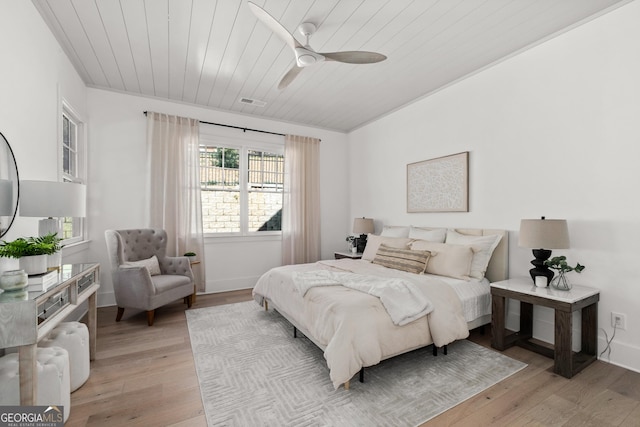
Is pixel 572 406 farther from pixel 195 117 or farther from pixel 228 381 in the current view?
pixel 195 117

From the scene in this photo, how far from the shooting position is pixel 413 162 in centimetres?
432

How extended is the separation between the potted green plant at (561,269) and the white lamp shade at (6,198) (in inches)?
164

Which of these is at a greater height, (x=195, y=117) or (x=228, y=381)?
(x=195, y=117)

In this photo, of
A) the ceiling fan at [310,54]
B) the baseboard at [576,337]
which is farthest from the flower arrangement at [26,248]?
the baseboard at [576,337]

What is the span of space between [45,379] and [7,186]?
1277 millimetres

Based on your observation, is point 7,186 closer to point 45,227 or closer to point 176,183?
point 45,227

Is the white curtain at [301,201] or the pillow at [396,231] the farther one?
the white curtain at [301,201]

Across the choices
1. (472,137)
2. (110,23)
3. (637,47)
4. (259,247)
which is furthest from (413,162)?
(110,23)

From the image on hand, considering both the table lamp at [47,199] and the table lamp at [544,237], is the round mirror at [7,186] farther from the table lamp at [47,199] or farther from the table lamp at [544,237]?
the table lamp at [544,237]

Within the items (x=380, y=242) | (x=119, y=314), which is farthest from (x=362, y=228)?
(x=119, y=314)

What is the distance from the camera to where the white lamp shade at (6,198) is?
73.0 inches

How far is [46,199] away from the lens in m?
2.00

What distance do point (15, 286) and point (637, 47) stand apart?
14.8 ft

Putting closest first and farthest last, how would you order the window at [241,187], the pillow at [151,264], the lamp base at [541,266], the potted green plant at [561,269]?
the potted green plant at [561,269]
the lamp base at [541,266]
the pillow at [151,264]
the window at [241,187]
